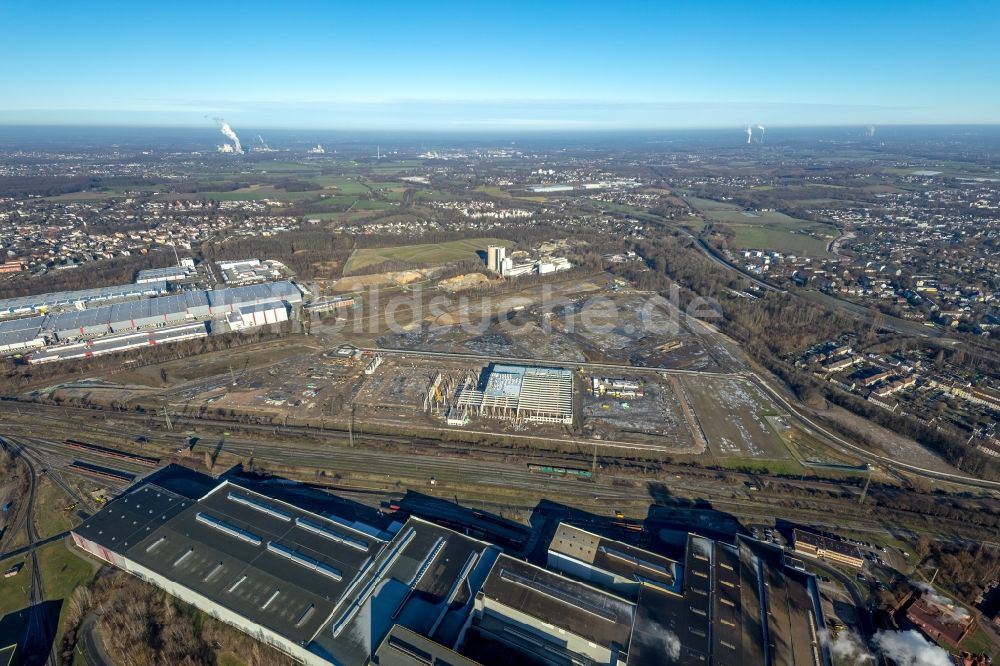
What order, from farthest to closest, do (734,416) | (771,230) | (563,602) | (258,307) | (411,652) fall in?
(771,230) < (258,307) < (734,416) < (563,602) < (411,652)

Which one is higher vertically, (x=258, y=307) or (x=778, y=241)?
(x=778, y=241)

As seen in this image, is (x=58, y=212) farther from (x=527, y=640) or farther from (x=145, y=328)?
(x=527, y=640)

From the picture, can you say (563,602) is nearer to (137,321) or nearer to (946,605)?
(946,605)

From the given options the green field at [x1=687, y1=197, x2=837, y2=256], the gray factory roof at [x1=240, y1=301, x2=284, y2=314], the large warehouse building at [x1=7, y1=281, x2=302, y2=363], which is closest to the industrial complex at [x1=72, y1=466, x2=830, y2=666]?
the large warehouse building at [x1=7, y1=281, x2=302, y2=363]

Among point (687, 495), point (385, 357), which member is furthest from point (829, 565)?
point (385, 357)

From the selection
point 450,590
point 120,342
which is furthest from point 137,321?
point 450,590

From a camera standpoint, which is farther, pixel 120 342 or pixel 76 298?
pixel 76 298

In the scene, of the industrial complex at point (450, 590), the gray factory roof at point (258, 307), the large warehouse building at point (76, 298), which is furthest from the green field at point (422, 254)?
the industrial complex at point (450, 590)
